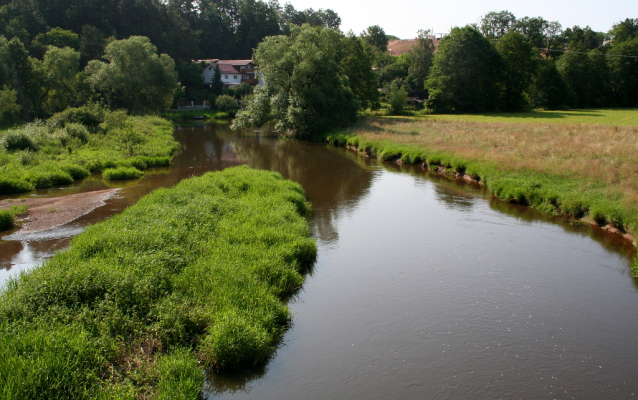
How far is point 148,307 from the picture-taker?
27.7ft

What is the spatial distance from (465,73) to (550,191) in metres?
52.0

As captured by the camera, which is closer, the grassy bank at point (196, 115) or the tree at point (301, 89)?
the tree at point (301, 89)

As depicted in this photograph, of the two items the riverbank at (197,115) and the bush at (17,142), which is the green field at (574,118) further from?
the bush at (17,142)

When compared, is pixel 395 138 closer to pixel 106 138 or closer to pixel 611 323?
pixel 106 138

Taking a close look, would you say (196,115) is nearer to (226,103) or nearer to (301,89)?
(226,103)

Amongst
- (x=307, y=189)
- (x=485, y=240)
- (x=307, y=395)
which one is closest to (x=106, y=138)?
(x=307, y=189)

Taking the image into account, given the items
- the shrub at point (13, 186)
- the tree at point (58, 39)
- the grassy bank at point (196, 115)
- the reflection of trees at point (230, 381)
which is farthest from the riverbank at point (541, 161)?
the tree at point (58, 39)

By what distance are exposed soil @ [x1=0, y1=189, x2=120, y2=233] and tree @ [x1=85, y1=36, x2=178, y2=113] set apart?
3801cm

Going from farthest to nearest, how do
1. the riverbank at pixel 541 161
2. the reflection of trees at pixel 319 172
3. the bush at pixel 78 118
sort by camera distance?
the bush at pixel 78 118 → the reflection of trees at pixel 319 172 → the riverbank at pixel 541 161

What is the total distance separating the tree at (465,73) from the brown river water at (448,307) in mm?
51599

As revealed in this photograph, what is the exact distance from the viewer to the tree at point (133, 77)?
53.0 m

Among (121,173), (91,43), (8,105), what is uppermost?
(91,43)

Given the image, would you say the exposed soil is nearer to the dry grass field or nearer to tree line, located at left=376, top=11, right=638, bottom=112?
the dry grass field

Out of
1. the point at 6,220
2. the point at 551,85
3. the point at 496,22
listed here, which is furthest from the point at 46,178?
the point at 496,22
